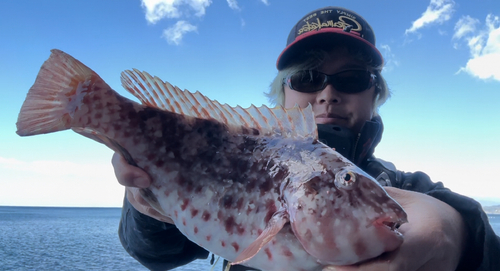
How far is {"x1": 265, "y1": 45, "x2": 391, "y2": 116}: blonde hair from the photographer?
3.96 metres

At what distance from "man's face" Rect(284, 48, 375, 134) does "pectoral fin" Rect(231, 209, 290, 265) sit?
2145 millimetres

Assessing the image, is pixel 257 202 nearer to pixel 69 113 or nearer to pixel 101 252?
pixel 69 113

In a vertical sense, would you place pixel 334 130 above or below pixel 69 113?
above

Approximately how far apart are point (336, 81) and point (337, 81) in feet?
0.05

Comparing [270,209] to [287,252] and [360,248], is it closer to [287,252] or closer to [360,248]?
[287,252]

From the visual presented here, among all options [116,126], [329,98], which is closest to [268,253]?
[116,126]

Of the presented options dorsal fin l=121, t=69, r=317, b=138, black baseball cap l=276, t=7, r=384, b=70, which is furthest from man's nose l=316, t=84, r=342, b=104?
dorsal fin l=121, t=69, r=317, b=138

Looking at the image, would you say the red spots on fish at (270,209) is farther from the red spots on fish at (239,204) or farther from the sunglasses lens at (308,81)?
the sunglasses lens at (308,81)

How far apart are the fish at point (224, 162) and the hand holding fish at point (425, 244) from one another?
156mm

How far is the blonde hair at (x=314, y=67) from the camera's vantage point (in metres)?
3.96

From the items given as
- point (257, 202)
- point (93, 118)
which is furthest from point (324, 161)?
point (93, 118)

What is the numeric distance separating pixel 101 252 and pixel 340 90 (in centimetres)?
3557

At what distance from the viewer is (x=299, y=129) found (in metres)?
2.44

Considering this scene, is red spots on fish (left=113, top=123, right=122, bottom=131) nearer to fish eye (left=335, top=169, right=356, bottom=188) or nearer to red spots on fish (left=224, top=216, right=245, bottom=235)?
red spots on fish (left=224, top=216, right=245, bottom=235)
